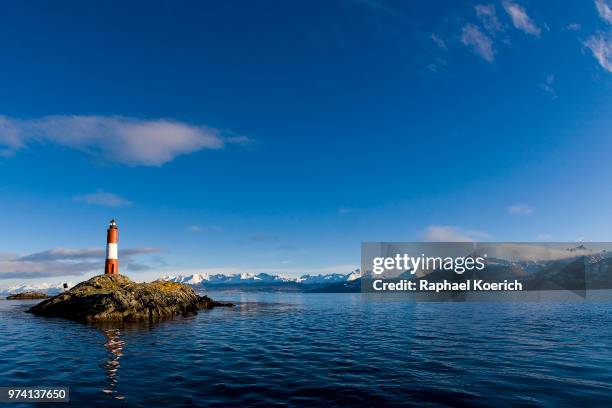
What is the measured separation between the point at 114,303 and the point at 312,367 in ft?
128

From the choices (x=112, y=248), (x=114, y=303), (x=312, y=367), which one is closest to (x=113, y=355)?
(x=312, y=367)

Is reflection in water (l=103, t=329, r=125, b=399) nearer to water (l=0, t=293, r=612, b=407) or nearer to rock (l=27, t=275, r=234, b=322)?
water (l=0, t=293, r=612, b=407)

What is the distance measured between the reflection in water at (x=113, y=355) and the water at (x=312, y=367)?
0.08 m

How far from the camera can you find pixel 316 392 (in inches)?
Result: 667

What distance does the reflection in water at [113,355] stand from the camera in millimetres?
17638

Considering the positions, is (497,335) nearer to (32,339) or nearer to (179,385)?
(179,385)

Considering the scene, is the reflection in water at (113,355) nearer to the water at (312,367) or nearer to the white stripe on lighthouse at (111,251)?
the water at (312,367)

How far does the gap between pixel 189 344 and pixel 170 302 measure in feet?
104

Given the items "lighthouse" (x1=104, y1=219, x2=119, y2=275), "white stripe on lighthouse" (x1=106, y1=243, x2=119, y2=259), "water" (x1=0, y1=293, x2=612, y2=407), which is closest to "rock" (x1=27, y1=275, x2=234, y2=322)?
"lighthouse" (x1=104, y1=219, x2=119, y2=275)

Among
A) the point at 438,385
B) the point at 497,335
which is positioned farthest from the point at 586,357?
the point at 438,385

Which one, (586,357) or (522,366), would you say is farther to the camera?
(586,357)

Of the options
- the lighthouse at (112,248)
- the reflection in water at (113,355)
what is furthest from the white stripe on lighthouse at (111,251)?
the reflection in water at (113,355)

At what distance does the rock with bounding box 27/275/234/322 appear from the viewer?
49.9 meters

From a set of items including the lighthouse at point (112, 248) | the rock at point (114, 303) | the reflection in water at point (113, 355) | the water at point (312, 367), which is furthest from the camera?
the lighthouse at point (112, 248)
